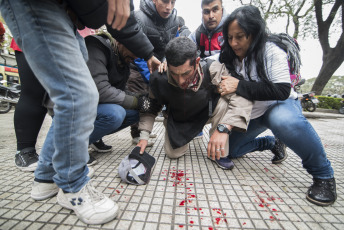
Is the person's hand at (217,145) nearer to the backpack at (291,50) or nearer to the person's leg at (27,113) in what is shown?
the backpack at (291,50)

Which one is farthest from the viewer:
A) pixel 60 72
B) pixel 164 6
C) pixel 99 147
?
pixel 164 6

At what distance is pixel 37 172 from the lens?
3.98 ft

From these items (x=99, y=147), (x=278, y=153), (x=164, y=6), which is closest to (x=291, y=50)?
(x=278, y=153)

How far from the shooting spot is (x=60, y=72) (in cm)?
88

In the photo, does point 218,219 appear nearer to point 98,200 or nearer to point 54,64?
point 98,200

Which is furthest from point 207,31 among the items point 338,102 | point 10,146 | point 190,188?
point 338,102

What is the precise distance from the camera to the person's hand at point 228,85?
167cm

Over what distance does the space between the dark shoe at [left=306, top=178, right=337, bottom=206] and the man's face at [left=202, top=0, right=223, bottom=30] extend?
212 cm

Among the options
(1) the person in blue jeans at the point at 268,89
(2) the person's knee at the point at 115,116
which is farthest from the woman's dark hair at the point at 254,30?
(2) the person's knee at the point at 115,116

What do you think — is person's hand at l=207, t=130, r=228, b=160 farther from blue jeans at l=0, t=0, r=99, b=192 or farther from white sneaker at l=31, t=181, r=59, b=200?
white sneaker at l=31, t=181, r=59, b=200

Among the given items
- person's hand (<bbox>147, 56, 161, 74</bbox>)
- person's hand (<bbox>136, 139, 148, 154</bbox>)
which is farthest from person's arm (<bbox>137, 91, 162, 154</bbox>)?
person's hand (<bbox>147, 56, 161, 74</bbox>)

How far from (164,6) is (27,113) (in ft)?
6.47

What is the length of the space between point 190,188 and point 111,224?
64 cm

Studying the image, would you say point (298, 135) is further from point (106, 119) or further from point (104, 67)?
point (104, 67)
